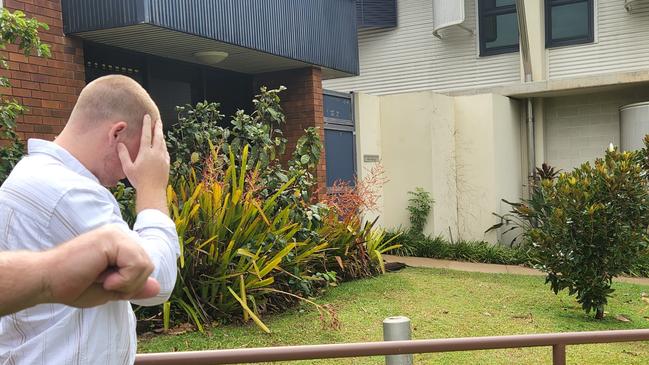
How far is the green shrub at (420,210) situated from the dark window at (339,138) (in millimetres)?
1535

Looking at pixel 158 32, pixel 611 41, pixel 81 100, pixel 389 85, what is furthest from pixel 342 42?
pixel 81 100

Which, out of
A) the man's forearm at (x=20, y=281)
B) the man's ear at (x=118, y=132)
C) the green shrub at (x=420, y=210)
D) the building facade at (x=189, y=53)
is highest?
the building facade at (x=189, y=53)

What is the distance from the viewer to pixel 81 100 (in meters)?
1.50

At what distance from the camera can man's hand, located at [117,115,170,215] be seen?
1.48 metres

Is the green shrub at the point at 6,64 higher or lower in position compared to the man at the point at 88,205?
higher

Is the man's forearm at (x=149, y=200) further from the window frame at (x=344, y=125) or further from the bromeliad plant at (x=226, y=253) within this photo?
the window frame at (x=344, y=125)

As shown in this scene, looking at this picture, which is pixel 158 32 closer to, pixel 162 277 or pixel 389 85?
pixel 162 277

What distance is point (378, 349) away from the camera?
2.42 meters

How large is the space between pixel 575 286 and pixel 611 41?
814 centimetres

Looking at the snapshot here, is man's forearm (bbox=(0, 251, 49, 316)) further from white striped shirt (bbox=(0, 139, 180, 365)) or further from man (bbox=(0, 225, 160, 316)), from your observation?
white striped shirt (bbox=(0, 139, 180, 365))

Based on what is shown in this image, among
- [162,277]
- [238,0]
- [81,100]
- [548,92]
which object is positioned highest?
[238,0]

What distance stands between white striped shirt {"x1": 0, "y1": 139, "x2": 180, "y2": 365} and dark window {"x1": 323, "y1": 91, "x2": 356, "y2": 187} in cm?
854

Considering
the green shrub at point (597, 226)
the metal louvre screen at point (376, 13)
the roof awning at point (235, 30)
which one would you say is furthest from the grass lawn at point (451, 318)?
the metal louvre screen at point (376, 13)

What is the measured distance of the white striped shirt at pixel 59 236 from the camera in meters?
1.35
